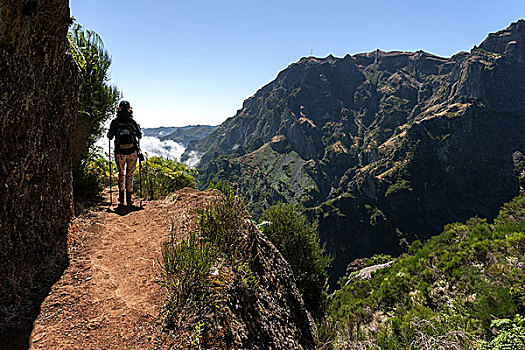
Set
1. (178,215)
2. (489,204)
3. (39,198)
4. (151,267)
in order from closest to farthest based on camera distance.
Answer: (39,198), (151,267), (178,215), (489,204)

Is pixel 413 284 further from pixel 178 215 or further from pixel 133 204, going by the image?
pixel 133 204

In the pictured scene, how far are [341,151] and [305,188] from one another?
160 feet

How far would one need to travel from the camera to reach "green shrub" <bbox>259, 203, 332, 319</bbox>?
340 inches

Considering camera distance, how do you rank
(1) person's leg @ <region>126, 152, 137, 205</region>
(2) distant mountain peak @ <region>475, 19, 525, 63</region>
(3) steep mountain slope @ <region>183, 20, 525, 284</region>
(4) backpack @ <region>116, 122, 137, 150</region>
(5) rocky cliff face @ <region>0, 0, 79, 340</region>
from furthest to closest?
1. (2) distant mountain peak @ <region>475, 19, 525, 63</region>
2. (3) steep mountain slope @ <region>183, 20, 525, 284</region>
3. (1) person's leg @ <region>126, 152, 137, 205</region>
4. (4) backpack @ <region>116, 122, 137, 150</region>
5. (5) rocky cliff face @ <region>0, 0, 79, 340</region>

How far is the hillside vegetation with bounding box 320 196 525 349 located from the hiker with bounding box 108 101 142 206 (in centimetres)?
609

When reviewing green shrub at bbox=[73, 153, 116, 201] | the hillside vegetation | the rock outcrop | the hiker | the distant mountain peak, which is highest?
the distant mountain peak

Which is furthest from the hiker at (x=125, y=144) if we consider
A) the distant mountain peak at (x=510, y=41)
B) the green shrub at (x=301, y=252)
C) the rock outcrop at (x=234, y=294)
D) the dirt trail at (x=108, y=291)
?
the distant mountain peak at (x=510, y=41)

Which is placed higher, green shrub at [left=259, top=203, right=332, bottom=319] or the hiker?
the hiker

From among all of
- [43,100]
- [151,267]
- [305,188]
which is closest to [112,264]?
[151,267]

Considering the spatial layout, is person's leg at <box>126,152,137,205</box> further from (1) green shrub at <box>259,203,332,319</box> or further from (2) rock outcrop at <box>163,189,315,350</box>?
(1) green shrub at <box>259,203,332,319</box>

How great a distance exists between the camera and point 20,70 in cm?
290

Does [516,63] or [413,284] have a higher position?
[516,63]

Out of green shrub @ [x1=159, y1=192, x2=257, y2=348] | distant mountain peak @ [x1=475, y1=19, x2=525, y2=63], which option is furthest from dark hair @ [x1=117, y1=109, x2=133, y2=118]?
distant mountain peak @ [x1=475, y1=19, x2=525, y2=63]

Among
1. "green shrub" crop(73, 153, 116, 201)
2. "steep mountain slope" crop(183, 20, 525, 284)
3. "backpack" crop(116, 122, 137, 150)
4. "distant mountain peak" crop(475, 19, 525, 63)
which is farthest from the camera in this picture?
"distant mountain peak" crop(475, 19, 525, 63)
